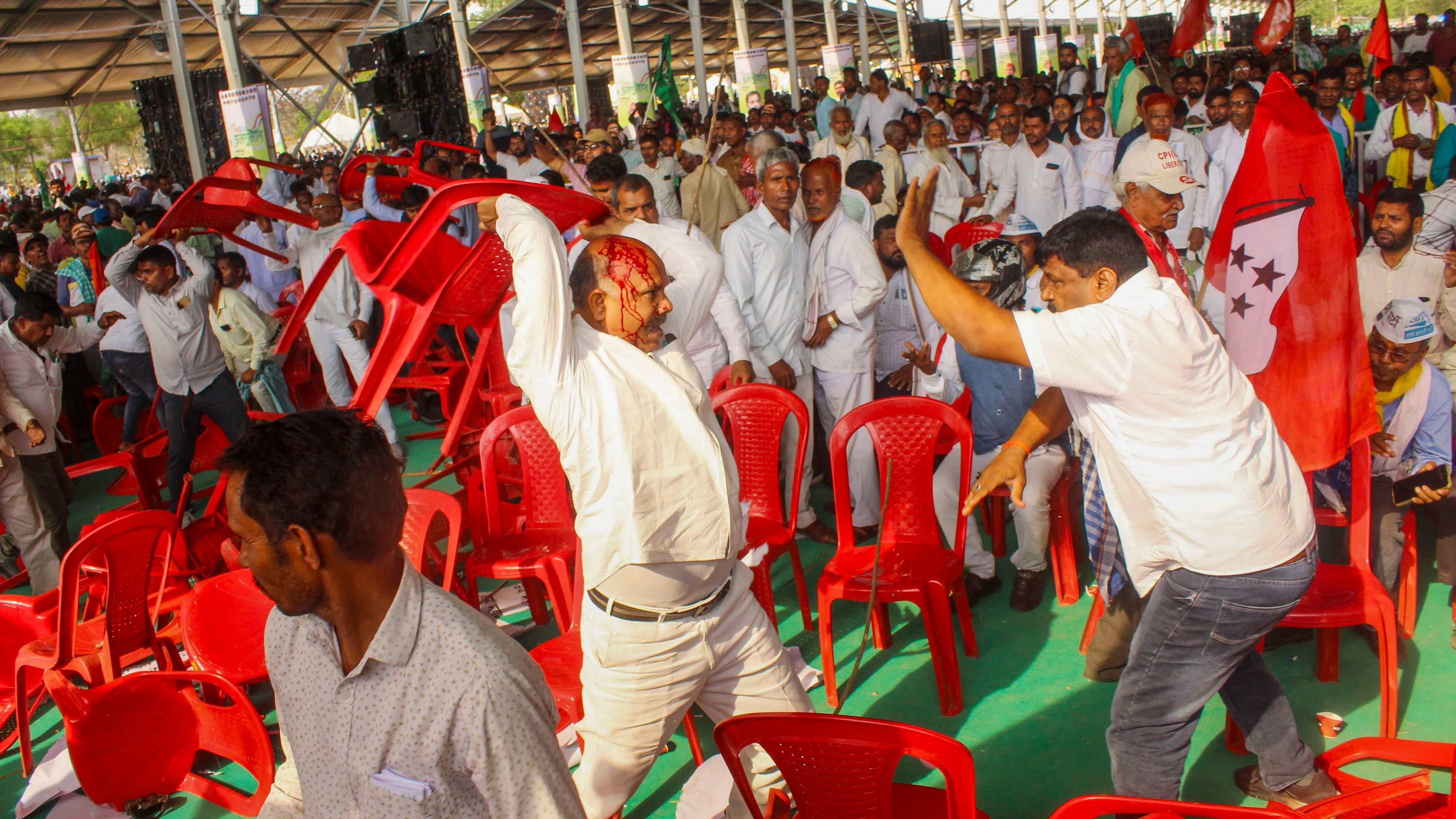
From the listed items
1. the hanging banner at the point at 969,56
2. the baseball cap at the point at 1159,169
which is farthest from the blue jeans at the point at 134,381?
the hanging banner at the point at 969,56

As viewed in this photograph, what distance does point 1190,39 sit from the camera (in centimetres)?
945

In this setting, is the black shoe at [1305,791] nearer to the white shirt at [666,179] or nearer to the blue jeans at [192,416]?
the blue jeans at [192,416]

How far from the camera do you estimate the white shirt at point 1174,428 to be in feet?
6.89

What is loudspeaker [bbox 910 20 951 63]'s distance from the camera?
23.2 m

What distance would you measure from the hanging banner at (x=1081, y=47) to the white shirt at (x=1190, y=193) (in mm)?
11780

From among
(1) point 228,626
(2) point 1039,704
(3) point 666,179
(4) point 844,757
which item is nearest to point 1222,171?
(3) point 666,179

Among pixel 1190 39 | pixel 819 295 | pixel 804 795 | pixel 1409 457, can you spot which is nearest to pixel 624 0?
pixel 1190 39

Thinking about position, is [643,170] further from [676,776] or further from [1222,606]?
[1222,606]

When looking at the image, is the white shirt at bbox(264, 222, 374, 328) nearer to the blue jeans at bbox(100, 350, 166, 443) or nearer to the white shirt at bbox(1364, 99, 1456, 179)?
the blue jeans at bbox(100, 350, 166, 443)

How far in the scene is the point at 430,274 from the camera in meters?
3.41

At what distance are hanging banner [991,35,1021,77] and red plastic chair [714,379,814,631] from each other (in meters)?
21.5

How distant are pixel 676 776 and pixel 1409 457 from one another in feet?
9.18

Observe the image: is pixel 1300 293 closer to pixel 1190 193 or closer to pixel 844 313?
pixel 844 313

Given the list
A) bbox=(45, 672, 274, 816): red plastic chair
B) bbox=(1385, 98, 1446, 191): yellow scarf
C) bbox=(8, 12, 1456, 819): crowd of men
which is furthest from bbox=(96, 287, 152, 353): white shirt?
bbox=(1385, 98, 1446, 191): yellow scarf
